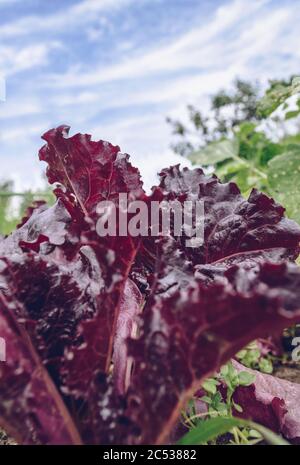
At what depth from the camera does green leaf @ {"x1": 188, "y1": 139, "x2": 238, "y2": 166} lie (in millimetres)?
3651

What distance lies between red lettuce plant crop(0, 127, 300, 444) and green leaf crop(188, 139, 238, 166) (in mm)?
2335

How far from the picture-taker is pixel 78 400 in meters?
0.93

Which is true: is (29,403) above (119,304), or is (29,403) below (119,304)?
below

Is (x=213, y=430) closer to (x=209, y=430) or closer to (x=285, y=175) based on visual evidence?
(x=209, y=430)

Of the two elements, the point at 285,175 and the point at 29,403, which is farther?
A: the point at 285,175

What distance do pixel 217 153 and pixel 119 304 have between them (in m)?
2.91

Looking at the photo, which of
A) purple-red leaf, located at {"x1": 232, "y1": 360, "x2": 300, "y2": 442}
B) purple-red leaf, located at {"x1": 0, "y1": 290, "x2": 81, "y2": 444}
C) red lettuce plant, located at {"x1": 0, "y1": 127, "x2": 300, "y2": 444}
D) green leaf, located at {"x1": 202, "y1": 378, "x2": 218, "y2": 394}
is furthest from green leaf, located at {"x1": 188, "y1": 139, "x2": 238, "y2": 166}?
purple-red leaf, located at {"x1": 0, "y1": 290, "x2": 81, "y2": 444}

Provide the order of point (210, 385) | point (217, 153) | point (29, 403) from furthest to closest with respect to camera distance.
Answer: point (217, 153) < point (210, 385) < point (29, 403)

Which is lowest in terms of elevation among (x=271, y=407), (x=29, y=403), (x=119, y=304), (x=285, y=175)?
(x=271, y=407)

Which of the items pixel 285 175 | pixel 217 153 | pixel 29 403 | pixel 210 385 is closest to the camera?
pixel 29 403

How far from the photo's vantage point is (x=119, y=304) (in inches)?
37.9

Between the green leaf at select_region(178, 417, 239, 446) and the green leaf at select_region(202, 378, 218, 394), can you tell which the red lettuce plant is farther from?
the green leaf at select_region(202, 378, 218, 394)

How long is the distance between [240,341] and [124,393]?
266 millimetres

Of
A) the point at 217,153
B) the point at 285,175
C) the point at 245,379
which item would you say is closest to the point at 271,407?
the point at 245,379
